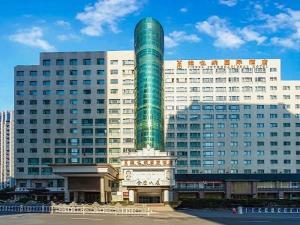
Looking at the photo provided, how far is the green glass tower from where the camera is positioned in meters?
101

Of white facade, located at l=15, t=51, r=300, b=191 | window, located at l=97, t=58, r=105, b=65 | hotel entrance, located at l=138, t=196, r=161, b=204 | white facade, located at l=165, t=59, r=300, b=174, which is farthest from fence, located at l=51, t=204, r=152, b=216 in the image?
window, located at l=97, t=58, r=105, b=65

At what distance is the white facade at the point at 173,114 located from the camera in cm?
13838

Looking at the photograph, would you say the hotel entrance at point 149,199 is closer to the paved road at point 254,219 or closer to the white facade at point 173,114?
the paved road at point 254,219

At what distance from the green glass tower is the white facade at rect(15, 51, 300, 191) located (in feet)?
103

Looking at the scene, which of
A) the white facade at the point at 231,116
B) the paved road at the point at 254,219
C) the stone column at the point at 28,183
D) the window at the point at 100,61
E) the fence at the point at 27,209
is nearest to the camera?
the paved road at the point at 254,219

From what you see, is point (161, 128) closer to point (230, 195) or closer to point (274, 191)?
point (230, 195)

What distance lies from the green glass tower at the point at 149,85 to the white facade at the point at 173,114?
31.3m

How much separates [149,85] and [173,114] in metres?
39.1

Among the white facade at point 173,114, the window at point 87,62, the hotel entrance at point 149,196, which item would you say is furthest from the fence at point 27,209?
the window at point 87,62

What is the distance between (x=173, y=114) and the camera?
142 metres

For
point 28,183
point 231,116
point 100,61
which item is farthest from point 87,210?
point 231,116

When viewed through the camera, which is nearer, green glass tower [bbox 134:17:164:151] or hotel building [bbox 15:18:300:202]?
green glass tower [bbox 134:17:164:151]

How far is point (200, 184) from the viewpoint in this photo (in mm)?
127688

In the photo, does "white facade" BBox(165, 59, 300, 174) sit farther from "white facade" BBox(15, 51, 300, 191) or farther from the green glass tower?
the green glass tower
